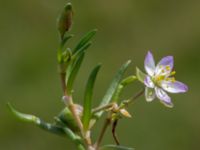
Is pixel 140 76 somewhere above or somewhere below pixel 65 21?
below

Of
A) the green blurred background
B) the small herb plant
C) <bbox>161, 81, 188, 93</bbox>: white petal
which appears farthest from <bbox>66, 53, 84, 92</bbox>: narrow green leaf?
the green blurred background

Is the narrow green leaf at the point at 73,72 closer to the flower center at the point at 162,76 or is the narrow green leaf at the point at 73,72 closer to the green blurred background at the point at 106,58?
the flower center at the point at 162,76

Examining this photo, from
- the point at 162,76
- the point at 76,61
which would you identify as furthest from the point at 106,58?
the point at 76,61

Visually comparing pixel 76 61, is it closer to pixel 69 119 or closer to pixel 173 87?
pixel 69 119

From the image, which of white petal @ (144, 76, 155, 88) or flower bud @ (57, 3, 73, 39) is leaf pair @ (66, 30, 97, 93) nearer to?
flower bud @ (57, 3, 73, 39)

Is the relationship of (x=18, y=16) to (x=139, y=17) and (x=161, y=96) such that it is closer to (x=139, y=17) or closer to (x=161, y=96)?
(x=139, y=17)

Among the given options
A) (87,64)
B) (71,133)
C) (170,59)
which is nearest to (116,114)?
(71,133)
